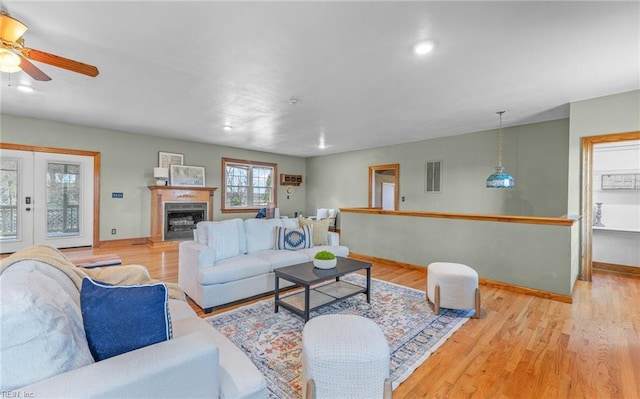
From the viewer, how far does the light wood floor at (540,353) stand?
1.83 m

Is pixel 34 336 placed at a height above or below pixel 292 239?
above

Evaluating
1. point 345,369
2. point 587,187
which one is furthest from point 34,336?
point 587,187

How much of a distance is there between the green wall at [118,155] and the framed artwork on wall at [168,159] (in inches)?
3.8

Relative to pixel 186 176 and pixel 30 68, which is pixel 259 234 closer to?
pixel 30 68

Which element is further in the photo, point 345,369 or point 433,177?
point 433,177

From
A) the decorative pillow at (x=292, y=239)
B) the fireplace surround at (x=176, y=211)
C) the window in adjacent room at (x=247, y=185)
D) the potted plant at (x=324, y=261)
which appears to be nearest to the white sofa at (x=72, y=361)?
the potted plant at (x=324, y=261)

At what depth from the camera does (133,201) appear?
21.0 feet

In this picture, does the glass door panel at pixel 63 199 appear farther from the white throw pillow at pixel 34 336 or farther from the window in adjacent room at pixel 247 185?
the white throw pillow at pixel 34 336

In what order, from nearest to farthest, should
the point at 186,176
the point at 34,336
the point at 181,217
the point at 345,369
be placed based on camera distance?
the point at 34,336 < the point at 345,369 < the point at 181,217 < the point at 186,176

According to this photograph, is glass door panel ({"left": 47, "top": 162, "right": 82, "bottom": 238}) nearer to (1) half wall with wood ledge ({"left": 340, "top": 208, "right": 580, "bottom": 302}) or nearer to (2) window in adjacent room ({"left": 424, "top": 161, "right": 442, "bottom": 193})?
(1) half wall with wood ledge ({"left": 340, "top": 208, "right": 580, "bottom": 302})

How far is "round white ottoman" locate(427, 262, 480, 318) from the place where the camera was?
285 centimetres

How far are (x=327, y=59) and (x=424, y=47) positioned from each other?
899mm

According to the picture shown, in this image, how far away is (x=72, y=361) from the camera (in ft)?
3.22

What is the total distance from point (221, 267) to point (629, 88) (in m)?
5.25
